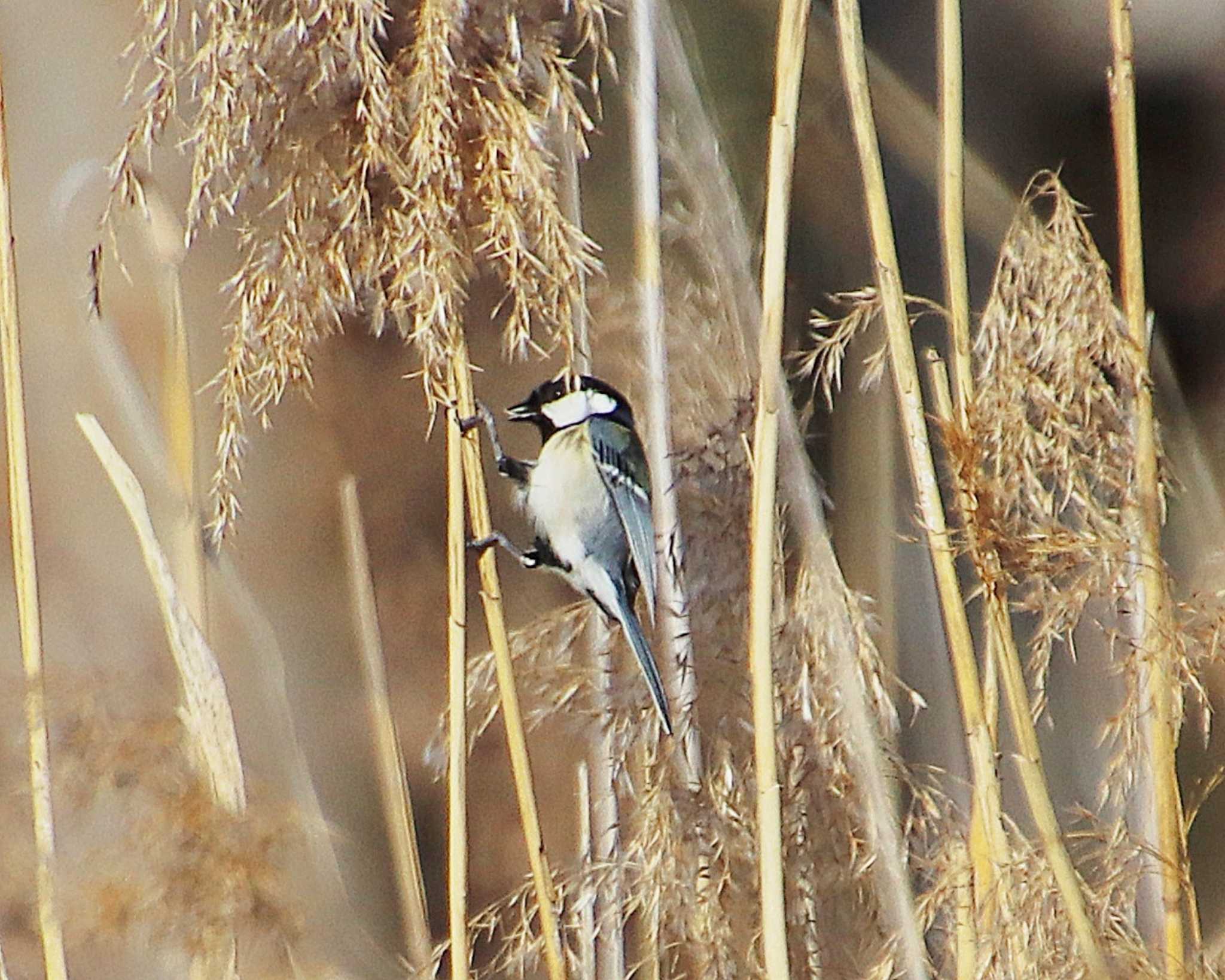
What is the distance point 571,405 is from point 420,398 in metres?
0.33

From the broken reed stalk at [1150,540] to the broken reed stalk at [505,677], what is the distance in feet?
1.29

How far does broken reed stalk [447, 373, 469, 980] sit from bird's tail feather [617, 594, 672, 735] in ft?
0.42

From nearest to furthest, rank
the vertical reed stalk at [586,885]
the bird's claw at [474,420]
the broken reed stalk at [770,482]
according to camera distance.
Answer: the broken reed stalk at [770,482] < the bird's claw at [474,420] < the vertical reed stalk at [586,885]

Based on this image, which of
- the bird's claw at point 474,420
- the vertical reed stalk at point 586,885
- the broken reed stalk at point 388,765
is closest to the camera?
the bird's claw at point 474,420

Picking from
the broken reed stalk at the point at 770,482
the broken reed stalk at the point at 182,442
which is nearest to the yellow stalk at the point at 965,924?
the broken reed stalk at the point at 770,482

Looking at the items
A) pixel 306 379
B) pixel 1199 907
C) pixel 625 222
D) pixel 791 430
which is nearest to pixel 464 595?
pixel 306 379

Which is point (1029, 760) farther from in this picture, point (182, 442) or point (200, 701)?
point (182, 442)

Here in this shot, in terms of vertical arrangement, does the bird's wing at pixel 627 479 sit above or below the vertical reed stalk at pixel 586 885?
above

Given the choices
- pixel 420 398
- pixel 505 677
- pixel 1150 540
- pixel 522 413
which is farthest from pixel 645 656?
pixel 420 398

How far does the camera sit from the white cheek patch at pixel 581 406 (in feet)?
3.14

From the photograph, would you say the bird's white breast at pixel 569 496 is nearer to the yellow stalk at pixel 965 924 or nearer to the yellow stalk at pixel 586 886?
the yellow stalk at pixel 586 886

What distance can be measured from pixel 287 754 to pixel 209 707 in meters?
0.32

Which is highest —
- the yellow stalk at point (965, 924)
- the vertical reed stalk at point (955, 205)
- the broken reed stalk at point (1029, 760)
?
the vertical reed stalk at point (955, 205)

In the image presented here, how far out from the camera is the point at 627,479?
96 centimetres
